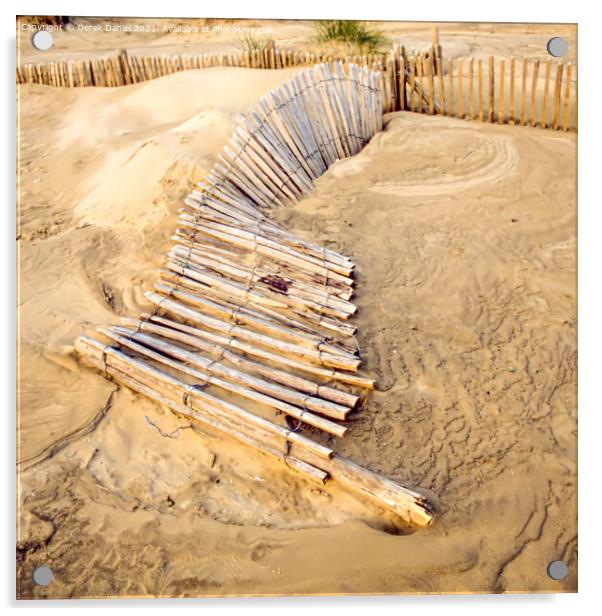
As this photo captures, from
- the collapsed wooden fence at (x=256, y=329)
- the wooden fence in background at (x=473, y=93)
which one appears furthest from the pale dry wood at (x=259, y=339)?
the wooden fence in background at (x=473, y=93)

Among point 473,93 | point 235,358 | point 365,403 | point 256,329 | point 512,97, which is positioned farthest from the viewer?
point 473,93

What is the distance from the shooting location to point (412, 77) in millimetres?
6277

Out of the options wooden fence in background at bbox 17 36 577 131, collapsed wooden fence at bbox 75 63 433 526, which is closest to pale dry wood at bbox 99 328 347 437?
collapsed wooden fence at bbox 75 63 433 526

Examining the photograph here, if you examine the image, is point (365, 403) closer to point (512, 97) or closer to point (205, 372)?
point (205, 372)

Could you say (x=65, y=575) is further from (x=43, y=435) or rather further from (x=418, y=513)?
(x=418, y=513)

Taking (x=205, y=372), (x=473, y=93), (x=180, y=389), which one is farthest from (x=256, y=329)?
(x=473, y=93)

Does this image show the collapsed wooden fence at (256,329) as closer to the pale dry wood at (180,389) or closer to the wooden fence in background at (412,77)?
the pale dry wood at (180,389)

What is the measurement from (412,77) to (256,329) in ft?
11.9

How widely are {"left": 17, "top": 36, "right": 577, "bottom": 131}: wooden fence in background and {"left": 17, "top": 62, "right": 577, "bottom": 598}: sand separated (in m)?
0.56

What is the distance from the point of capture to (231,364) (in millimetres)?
3502

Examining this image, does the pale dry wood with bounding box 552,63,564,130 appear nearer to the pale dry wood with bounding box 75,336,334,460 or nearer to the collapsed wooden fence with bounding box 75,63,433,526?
the collapsed wooden fence with bounding box 75,63,433,526

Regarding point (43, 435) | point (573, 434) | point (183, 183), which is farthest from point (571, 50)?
point (43, 435)

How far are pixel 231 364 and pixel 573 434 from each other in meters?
1.67

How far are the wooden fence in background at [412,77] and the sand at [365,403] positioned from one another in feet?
A: 1.84
